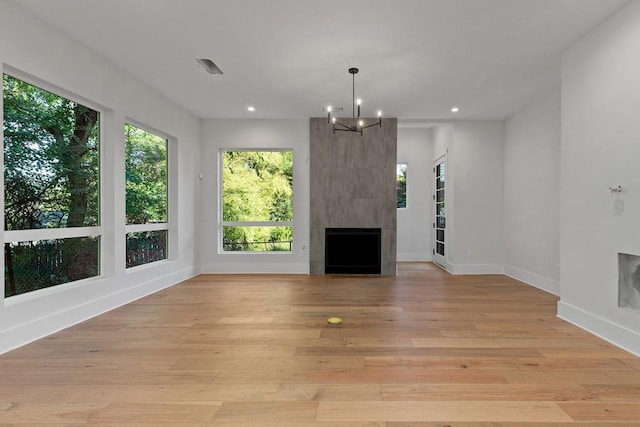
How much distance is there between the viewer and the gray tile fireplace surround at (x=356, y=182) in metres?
5.89

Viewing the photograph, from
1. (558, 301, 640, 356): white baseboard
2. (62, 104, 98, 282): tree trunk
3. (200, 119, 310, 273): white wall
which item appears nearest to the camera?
(558, 301, 640, 356): white baseboard

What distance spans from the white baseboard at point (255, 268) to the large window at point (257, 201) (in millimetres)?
264

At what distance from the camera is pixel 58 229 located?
10.6 ft

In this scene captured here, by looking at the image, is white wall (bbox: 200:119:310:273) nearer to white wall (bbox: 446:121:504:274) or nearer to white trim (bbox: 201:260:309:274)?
white trim (bbox: 201:260:309:274)

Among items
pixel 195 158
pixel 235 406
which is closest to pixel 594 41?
pixel 235 406

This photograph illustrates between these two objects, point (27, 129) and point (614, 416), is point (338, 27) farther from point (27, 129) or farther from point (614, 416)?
point (614, 416)

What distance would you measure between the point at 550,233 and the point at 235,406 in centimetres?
460

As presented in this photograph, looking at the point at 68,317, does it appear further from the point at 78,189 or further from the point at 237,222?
the point at 237,222

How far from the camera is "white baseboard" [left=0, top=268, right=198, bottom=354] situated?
2.62m

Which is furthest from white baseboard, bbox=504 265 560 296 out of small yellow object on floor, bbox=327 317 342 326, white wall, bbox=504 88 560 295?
small yellow object on floor, bbox=327 317 342 326

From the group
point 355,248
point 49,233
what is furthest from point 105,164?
point 355,248

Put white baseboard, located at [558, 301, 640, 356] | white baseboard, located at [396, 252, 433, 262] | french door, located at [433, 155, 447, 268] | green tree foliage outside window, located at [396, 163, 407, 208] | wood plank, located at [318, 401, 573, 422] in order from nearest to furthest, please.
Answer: wood plank, located at [318, 401, 573, 422] < white baseboard, located at [558, 301, 640, 356] < french door, located at [433, 155, 447, 268] < white baseboard, located at [396, 252, 433, 262] < green tree foliage outside window, located at [396, 163, 407, 208]

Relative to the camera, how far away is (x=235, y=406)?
6.00ft

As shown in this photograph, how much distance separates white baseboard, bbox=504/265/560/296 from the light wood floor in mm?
869
